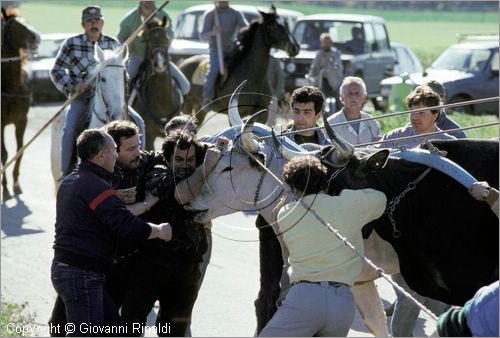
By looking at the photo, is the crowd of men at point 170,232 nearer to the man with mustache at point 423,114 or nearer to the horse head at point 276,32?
the man with mustache at point 423,114

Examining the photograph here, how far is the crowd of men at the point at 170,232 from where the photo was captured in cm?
668

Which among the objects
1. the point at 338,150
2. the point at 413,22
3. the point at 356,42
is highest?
the point at 338,150

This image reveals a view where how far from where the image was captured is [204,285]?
38.5 feet

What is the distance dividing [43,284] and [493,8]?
38747mm

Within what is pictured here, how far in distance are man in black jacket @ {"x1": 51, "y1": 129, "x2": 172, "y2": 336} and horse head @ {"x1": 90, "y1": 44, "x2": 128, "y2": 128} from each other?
4.38 meters

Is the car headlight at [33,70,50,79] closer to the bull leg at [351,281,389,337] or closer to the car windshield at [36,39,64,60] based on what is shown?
the car windshield at [36,39,64,60]

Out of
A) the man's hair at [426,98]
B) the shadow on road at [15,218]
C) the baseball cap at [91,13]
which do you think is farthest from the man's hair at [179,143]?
the shadow on road at [15,218]

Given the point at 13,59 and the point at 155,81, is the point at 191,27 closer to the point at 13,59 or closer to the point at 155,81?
the point at 13,59

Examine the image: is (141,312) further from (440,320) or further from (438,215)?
(440,320)

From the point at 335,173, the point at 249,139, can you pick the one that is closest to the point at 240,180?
the point at 249,139

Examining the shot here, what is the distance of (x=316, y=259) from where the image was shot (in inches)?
263

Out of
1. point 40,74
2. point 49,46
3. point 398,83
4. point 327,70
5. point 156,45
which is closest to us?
point 156,45

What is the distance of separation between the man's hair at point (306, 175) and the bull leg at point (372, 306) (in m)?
1.87

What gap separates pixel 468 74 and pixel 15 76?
12.0 m
